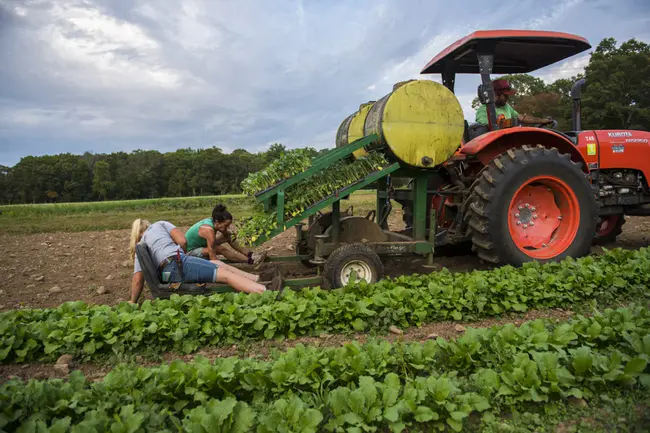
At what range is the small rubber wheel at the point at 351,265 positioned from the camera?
15.2ft

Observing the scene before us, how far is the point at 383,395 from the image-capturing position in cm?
239

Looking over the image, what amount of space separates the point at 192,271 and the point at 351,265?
1.81 meters

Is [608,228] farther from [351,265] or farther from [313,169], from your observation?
[313,169]

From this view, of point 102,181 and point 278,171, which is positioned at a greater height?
point 102,181

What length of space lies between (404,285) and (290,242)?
16.0 ft

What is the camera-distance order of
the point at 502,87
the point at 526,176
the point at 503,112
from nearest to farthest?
1. the point at 526,176
2. the point at 502,87
3. the point at 503,112

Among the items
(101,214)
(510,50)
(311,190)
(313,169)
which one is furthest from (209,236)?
(101,214)

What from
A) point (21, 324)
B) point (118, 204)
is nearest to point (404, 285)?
point (21, 324)

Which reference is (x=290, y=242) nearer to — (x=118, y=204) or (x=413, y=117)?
(x=413, y=117)

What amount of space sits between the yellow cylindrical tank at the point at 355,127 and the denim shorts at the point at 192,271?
2.44 metres

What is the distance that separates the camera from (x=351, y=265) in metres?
4.80

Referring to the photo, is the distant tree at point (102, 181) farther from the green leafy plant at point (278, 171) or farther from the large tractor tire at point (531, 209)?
the large tractor tire at point (531, 209)

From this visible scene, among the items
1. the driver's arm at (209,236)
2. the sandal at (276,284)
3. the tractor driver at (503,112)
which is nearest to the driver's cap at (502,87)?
the tractor driver at (503,112)

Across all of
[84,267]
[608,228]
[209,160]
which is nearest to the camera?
[84,267]
